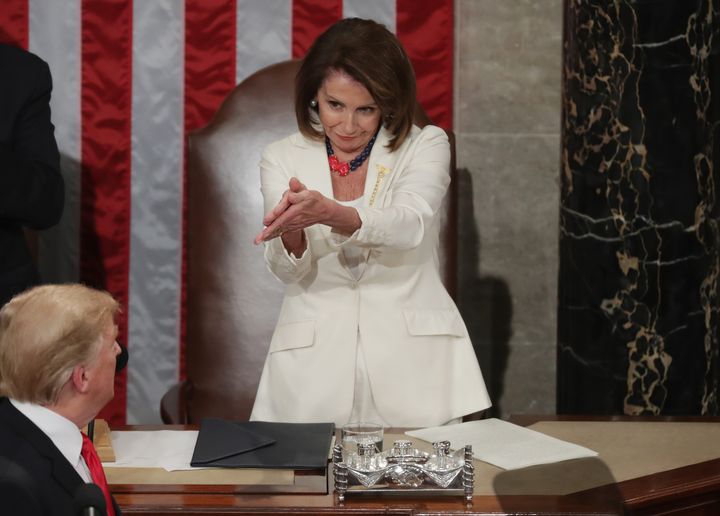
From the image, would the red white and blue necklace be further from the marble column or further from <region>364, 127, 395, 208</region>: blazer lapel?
the marble column

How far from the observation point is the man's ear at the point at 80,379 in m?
1.74

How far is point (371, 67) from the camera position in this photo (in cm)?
281

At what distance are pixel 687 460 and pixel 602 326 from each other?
1.35 metres

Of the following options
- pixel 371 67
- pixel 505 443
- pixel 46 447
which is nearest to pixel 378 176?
pixel 371 67

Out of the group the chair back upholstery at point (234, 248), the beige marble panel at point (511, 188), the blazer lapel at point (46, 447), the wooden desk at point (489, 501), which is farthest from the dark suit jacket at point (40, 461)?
the beige marble panel at point (511, 188)

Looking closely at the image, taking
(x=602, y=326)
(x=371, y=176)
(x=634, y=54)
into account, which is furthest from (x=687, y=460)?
(x=634, y=54)

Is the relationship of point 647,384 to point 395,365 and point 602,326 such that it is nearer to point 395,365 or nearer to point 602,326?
point 602,326

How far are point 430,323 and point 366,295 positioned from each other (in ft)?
0.60

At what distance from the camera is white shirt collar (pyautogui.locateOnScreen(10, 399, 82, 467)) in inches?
67.2

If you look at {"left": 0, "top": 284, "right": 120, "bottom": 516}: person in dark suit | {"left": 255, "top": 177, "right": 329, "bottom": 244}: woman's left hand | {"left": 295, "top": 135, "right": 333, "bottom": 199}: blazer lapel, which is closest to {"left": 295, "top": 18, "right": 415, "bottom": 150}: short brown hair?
{"left": 295, "top": 135, "right": 333, "bottom": 199}: blazer lapel

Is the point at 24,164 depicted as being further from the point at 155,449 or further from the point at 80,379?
the point at 80,379

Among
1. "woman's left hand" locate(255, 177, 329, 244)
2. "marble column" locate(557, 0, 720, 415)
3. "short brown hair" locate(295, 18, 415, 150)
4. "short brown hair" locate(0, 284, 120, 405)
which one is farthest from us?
"marble column" locate(557, 0, 720, 415)

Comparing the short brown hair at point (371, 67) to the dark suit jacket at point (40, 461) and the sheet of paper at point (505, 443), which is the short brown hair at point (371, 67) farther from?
the dark suit jacket at point (40, 461)

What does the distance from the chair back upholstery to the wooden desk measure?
186cm
